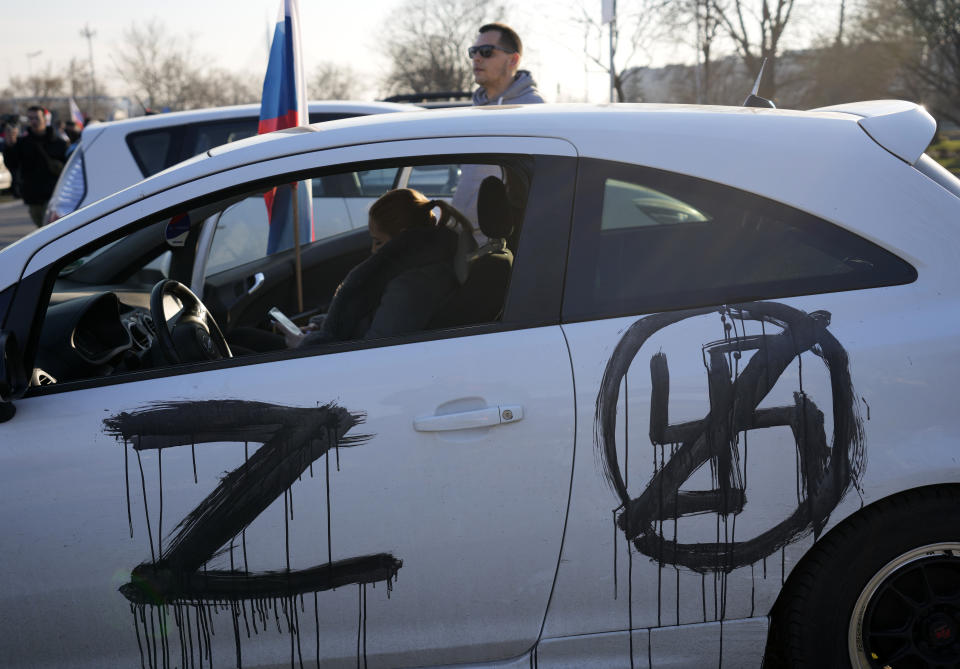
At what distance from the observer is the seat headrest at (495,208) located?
2.74m

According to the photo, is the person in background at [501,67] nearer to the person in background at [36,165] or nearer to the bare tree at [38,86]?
the person in background at [36,165]

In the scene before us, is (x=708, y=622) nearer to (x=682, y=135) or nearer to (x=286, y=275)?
(x=682, y=135)

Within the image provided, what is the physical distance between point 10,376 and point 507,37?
336cm

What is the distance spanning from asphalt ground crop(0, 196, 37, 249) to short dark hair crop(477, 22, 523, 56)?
9608 mm

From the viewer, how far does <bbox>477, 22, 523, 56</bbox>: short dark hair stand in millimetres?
4775

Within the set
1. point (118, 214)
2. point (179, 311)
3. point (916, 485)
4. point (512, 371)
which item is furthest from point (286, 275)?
point (916, 485)

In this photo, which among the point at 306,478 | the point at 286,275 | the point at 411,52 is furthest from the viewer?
the point at 411,52

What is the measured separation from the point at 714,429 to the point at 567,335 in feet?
1.28

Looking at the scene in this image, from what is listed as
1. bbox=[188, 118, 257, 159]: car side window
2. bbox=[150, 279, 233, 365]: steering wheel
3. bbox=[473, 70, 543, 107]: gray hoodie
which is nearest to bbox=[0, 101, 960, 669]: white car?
bbox=[150, 279, 233, 365]: steering wheel

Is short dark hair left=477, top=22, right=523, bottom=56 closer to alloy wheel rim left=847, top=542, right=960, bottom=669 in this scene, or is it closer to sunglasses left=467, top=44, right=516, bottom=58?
sunglasses left=467, top=44, right=516, bottom=58

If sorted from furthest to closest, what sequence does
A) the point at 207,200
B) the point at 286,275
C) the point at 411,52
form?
the point at 411,52 → the point at 286,275 → the point at 207,200

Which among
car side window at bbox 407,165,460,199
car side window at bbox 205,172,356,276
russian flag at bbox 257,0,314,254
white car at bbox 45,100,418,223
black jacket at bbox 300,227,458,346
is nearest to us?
black jacket at bbox 300,227,458,346

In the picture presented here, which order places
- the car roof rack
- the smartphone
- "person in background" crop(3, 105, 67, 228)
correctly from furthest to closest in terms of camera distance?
1. "person in background" crop(3, 105, 67, 228)
2. the car roof rack
3. the smartphone

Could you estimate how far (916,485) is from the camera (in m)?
2.12
